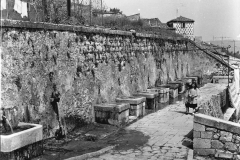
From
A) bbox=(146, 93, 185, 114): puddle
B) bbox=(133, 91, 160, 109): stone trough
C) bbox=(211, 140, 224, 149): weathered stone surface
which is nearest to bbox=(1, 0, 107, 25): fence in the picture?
bbox=(133, 91, 160, 109): stone trough

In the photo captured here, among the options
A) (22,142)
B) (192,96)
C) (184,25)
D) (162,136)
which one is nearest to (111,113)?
(162,136)

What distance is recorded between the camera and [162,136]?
8570 mm

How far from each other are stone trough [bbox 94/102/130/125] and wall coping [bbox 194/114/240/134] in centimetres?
307

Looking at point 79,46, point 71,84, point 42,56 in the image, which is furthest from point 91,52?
point 42,56

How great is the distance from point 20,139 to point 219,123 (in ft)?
13.9

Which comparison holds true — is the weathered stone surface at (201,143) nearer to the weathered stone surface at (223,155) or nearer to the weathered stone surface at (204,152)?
the weathered stone surface at (204,152)

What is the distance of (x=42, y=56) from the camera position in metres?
7.93

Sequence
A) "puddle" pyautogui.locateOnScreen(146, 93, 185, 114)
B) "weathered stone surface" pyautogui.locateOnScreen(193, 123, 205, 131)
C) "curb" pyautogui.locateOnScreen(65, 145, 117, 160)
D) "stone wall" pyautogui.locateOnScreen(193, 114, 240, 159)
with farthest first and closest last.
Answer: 1. "puddle" pyautogui.locateOnScreen(146, 93, 185, 114)
2. "weathered stone surface" pyautogui.locateOnScreen(193, 123, 205, 131)
3. "stone wall" pyautogui.locateOnScreen(193, 114, 240, 159)
4. "curb" pyautogui.locateOnScreen(65, 145, 117, 160)

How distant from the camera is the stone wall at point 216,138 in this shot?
6758 mm

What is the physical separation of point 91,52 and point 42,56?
260 centimetres

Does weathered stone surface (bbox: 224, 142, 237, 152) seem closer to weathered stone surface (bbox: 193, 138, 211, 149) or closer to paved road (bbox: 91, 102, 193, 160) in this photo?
weathered stone surface (bbox: 193, 138, 211, 149)

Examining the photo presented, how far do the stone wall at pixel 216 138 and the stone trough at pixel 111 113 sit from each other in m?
3.02

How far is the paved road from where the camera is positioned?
23.0 feet

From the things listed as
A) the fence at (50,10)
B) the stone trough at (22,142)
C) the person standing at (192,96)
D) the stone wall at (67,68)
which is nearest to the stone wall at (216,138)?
the stone trough at (22,142)
